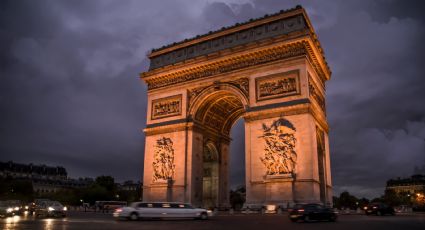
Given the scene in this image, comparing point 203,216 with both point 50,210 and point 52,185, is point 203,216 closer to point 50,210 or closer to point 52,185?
point 50,210

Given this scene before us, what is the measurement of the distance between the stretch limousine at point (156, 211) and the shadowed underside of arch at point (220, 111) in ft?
44.2

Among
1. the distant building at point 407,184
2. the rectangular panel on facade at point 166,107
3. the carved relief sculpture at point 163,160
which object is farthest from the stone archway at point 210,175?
the distant building at point 407,184

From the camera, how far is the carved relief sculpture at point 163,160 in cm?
3158

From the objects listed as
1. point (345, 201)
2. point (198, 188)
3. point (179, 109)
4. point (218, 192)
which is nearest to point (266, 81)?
point (179, 109)

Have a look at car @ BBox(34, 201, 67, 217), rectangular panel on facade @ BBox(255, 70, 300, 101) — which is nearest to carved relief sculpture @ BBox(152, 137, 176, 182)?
rectangular panel on facade @ BBox(255, 70, 300, 101)

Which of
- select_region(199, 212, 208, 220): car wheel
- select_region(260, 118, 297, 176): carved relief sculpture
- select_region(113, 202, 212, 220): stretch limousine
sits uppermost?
select_region(260, 118, 297, 176): carved relief sculpture

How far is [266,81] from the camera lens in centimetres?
2891

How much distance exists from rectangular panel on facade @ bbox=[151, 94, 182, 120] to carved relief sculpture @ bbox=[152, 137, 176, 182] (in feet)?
8.13

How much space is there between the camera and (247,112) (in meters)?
29.0

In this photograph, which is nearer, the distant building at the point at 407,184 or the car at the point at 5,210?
the car at the point at 5,210

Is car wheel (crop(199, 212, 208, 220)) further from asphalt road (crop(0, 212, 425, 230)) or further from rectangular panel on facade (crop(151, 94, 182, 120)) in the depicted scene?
rectangular panel on facade (crop(151, 94, 182, 120))

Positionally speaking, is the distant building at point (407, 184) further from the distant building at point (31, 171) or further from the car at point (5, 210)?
the car at point (5, 210)

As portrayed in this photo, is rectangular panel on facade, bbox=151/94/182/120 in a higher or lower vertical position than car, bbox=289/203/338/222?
higher

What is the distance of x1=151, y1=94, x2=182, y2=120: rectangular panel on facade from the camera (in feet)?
109
